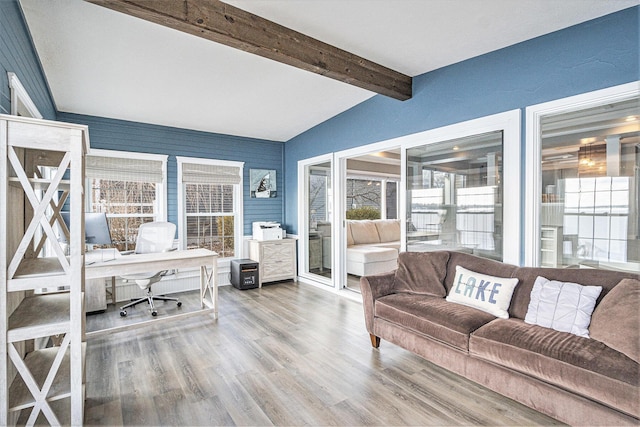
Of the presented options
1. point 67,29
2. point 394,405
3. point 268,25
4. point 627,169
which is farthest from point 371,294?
point 67,29

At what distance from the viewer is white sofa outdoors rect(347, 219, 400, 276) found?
5.27m

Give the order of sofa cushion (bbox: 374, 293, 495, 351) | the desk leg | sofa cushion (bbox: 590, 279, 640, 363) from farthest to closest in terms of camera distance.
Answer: the desk leg < sofa cushion (bbox: 374, 293, 495, 351) < sofa cushion (bbox: 590, 279, 640, 363)

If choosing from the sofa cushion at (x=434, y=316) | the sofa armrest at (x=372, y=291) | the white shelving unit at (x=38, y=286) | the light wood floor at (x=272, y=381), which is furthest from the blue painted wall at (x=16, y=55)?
the sofa cushion at (x=434, y=316)

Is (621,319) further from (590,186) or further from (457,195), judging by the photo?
(457,195)

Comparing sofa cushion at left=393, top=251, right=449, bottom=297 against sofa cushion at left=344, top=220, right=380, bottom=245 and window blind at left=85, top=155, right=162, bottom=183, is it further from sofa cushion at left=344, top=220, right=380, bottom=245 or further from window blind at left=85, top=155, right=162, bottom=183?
window blind at left=85, top=155, right=162, bottom=183

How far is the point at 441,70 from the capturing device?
3.33 m

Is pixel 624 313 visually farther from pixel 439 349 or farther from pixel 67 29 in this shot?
pixel 67 29

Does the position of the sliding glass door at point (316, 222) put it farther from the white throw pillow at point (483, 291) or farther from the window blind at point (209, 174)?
the white throw pillow at point (483, 291)

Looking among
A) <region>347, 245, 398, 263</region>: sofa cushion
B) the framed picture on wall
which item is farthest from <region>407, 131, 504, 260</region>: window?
the framed picture on wall

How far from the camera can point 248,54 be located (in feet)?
9.36

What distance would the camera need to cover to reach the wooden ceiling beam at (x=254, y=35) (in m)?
1.98

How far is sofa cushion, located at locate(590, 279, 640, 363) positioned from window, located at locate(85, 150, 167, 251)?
5.13m

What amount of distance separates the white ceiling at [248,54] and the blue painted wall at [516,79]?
4.0 inches

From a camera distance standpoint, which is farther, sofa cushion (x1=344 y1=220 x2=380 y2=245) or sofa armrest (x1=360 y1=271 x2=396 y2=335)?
sofa cushion (x1=344 y1=220 x2=380 y2=245)
